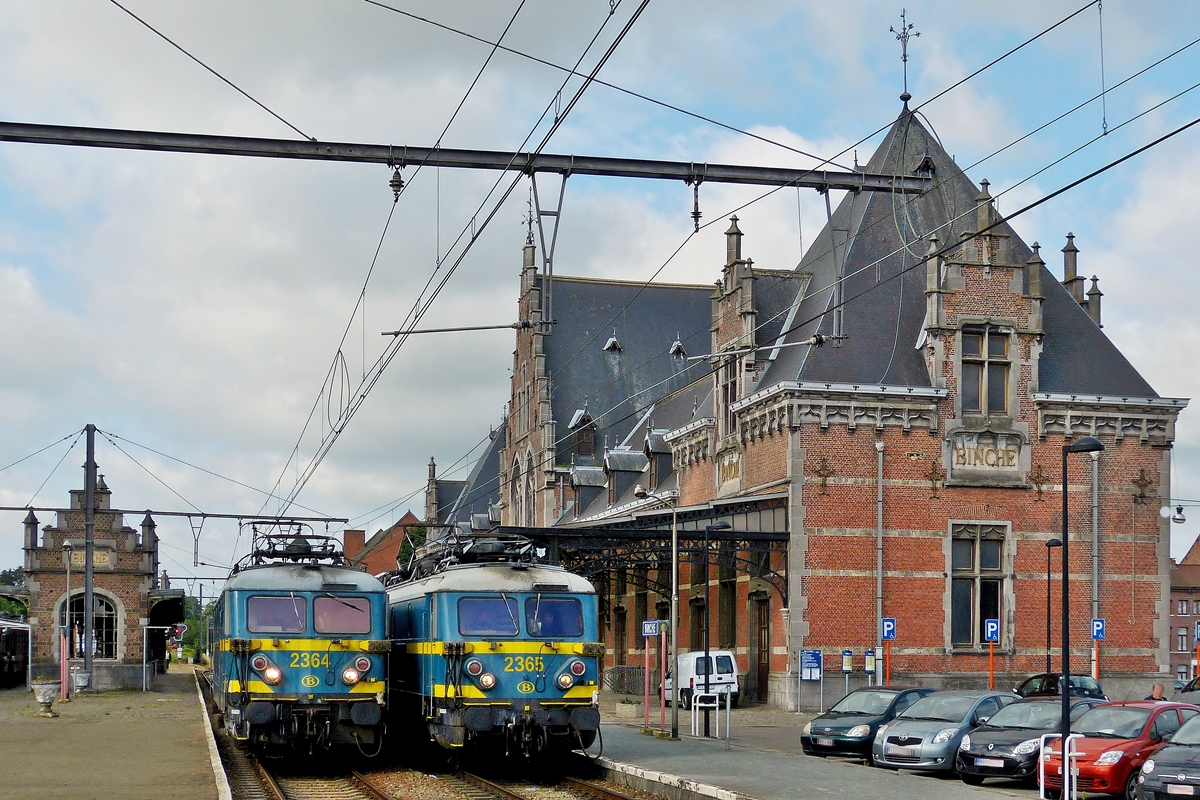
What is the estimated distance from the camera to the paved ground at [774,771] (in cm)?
1855

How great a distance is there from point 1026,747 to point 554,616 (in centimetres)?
691

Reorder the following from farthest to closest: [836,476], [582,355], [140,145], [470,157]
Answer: [582,355], [836,476], [470,157], [140,145]

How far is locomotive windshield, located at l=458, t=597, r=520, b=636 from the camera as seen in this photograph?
71.0ft

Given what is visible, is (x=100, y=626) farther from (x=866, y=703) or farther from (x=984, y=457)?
(x=866, y=703)

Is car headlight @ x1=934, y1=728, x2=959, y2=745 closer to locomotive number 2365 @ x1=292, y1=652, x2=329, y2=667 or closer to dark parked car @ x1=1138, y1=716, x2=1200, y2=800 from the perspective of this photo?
dark parked car @ x1=1138, y1=716, x2=1200, y2=800

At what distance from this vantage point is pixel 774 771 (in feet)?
68.5

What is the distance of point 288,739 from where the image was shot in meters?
22.4

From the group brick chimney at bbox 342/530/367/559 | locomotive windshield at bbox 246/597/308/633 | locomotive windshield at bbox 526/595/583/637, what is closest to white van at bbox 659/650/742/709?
locomotive windshield at bbox 526/595/583/637

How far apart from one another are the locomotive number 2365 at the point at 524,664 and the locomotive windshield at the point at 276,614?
11.4 feet

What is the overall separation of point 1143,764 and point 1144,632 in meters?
22.3

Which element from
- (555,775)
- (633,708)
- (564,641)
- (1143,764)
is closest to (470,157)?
(564,641)

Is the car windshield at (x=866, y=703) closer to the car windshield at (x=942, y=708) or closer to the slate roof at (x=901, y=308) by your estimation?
the car windshield at (x=942, y=708)

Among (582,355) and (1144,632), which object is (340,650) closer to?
(1144,632)

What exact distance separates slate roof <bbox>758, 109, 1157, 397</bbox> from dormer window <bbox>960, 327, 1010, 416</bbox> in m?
1.13
